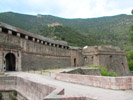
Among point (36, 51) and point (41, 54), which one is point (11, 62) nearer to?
point (36, 51)

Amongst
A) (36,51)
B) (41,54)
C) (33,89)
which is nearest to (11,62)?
(36,51)

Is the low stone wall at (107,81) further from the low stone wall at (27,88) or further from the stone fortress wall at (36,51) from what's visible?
the stone fortress wall at (36,51)

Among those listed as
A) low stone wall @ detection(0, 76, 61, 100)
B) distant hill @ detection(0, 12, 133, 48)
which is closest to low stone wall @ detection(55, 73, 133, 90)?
low stone wall @ detection(0, 76, 61, 100)

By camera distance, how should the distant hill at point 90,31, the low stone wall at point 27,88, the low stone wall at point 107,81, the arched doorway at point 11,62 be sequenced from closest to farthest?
the low stone wall at point 27,88
the low stone wall at point 107,81
the arched doorway at point 11,62
the distant hill at point 90,31

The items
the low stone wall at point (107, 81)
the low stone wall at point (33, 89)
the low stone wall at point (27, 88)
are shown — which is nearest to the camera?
the low stone wall at point (33, 89)

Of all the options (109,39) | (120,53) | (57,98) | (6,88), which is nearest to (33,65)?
(6,88)

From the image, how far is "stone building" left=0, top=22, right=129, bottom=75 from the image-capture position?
1724 centimetres

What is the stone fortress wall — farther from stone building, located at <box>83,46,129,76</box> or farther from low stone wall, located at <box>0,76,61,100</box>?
low stone wall, located at <box>0,76,61,100</box>

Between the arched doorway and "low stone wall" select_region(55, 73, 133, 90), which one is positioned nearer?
"low stone wall" select_region(55, 73, 133, 90)

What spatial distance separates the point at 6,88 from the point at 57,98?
29.0 feet

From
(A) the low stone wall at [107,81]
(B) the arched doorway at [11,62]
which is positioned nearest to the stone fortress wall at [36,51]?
(B) the arched doorway at [11,62]

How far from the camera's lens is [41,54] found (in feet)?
82.1

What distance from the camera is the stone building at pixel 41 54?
17.2m

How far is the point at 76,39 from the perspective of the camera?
71.0 m
